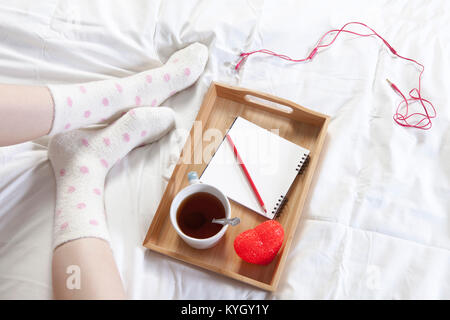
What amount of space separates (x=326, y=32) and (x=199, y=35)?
0.91 feet

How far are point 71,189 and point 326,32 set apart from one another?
2.02 feet

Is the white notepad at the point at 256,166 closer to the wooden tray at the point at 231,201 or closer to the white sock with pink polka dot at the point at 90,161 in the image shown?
the wooden tray at the point at 231,201

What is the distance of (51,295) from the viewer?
59 cm

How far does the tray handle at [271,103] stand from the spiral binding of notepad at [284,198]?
0.25ft

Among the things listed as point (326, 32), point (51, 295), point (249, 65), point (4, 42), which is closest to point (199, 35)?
point (249, 65)

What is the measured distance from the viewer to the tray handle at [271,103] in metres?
0.70

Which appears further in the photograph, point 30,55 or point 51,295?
point 30,55

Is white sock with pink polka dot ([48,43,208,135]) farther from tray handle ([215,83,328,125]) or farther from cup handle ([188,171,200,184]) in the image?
cup handle ([188,171,200,184])

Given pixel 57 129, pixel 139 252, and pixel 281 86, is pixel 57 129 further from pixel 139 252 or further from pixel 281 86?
pixel 281 86

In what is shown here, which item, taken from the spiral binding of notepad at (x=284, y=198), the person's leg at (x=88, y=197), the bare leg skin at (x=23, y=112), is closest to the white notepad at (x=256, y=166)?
the spiral binding of notepad at (x=284, y=198)

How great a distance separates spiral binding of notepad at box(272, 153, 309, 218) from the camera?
662 mm

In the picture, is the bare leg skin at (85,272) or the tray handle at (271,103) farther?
the tray handle at (271,103)
